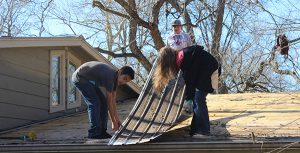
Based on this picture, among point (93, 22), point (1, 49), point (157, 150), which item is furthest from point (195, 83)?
point (93, 22)

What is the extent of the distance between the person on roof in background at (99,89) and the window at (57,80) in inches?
111

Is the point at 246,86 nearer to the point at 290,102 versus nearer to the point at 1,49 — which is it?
the point at 290,102

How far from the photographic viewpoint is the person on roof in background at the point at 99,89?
21.6 feet

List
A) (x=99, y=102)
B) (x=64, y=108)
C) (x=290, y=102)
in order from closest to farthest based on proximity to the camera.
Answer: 1. (x=99, y=102)
2. (x=290, y=102)
3. (x=64, y=108)

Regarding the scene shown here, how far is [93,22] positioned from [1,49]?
19.8 metres

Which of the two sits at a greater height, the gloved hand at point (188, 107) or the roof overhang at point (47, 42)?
the roof overhang at point (47, 42)

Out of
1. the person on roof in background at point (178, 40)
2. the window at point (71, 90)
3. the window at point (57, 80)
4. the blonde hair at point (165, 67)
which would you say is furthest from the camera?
the window at point (71, 90)

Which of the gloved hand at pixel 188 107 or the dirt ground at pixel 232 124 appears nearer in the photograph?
the dirt ground at pixel 232 124

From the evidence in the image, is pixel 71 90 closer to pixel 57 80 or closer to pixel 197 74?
pixel 57 80

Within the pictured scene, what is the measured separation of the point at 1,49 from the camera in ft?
26.8

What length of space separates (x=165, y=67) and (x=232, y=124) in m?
1.66

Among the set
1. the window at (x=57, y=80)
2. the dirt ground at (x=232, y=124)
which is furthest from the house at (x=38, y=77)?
the dirt ground at (x=232, y=124)

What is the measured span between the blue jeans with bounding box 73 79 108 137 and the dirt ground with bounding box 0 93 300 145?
265 millimetres

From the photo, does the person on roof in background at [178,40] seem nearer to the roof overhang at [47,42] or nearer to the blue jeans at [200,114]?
the blue jeans at [200,114]
